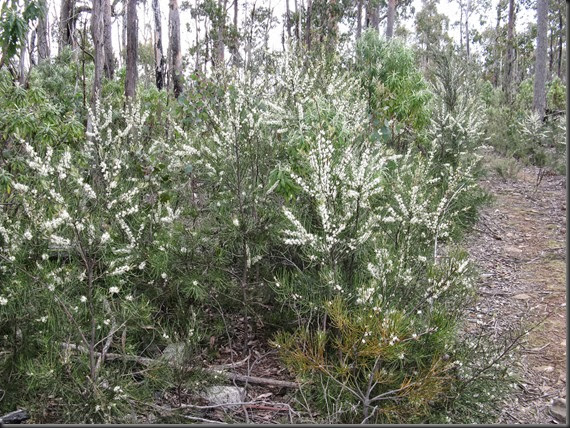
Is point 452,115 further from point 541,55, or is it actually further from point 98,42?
point 541,55

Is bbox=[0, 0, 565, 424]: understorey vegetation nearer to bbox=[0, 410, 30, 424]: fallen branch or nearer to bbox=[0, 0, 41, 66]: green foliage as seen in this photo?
bbox=[0, 410, 30, 424]: fallen branch

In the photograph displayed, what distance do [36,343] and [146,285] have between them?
80cm

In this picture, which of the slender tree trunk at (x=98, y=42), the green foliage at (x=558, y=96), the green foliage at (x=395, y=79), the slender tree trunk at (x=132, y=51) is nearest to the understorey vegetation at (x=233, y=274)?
the slender tree trunk at (x=98, y=42)

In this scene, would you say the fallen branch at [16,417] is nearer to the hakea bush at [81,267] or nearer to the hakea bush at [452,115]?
the hakea bush at [81,267]

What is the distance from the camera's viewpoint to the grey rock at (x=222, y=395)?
→ 2.95 meters

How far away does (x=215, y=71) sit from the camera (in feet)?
18.0

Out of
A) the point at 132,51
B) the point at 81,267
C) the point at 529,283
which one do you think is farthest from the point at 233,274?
the point at 132,51

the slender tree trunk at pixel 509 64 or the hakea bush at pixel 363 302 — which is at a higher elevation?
the slender tree trunk at pixel 509 64

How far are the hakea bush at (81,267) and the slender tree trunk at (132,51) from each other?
3959 millimetres

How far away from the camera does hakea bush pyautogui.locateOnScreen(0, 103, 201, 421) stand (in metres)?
2.64

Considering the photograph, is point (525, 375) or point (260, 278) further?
point (260, 278)

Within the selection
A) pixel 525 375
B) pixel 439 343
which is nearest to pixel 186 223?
pixel 439 343

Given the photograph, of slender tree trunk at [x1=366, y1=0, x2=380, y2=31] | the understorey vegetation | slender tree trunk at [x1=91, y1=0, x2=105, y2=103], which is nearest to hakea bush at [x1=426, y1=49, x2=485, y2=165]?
the understorey vegetation

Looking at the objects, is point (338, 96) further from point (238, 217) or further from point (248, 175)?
point (238, 217)
